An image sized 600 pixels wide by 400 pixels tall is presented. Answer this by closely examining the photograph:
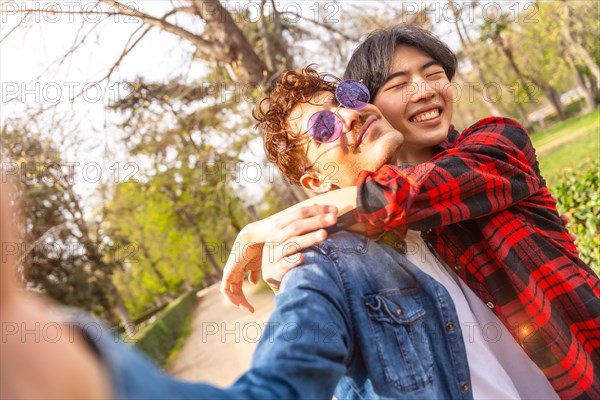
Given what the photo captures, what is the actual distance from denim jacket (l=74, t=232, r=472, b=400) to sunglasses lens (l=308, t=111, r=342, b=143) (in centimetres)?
48

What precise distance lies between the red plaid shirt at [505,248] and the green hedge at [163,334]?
14.3 meters

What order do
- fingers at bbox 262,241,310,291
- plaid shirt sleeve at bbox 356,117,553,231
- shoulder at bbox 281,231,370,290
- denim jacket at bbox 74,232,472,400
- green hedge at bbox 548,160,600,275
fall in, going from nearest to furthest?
denim jacket at bbox 74,232,472,400, shoulder at bbox 281,231,370,290, fingers at bbox 262,241,310,291, plaid shirt sleeve at bbox 356,117,553,231, green hedge at bbox 548,160,600,275

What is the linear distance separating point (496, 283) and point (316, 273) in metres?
0.84

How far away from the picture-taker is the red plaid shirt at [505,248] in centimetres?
164

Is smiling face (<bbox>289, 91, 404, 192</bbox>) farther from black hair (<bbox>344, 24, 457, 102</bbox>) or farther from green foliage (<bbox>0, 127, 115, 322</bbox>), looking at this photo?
green foliage (<bbox>0, 127, 115, 322</bbox>)

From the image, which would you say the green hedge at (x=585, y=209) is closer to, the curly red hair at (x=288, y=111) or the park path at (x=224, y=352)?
the curly red hair at (x=288, y=111)

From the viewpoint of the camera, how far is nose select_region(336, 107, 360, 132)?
6.27 feet

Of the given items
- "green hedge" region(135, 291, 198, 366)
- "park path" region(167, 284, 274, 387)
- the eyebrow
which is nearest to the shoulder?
the eyebrow

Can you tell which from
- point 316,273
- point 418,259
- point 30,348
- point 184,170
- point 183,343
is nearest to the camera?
point 30,348

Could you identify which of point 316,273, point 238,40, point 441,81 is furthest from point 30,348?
point 238,40

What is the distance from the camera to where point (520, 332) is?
69.5 inches

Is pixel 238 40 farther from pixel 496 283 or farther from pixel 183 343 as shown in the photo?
pixel 183 343

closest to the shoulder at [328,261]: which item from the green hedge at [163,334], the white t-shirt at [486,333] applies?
the white t-shirt at [486,333]

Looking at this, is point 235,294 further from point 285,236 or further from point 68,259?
point 68,259
